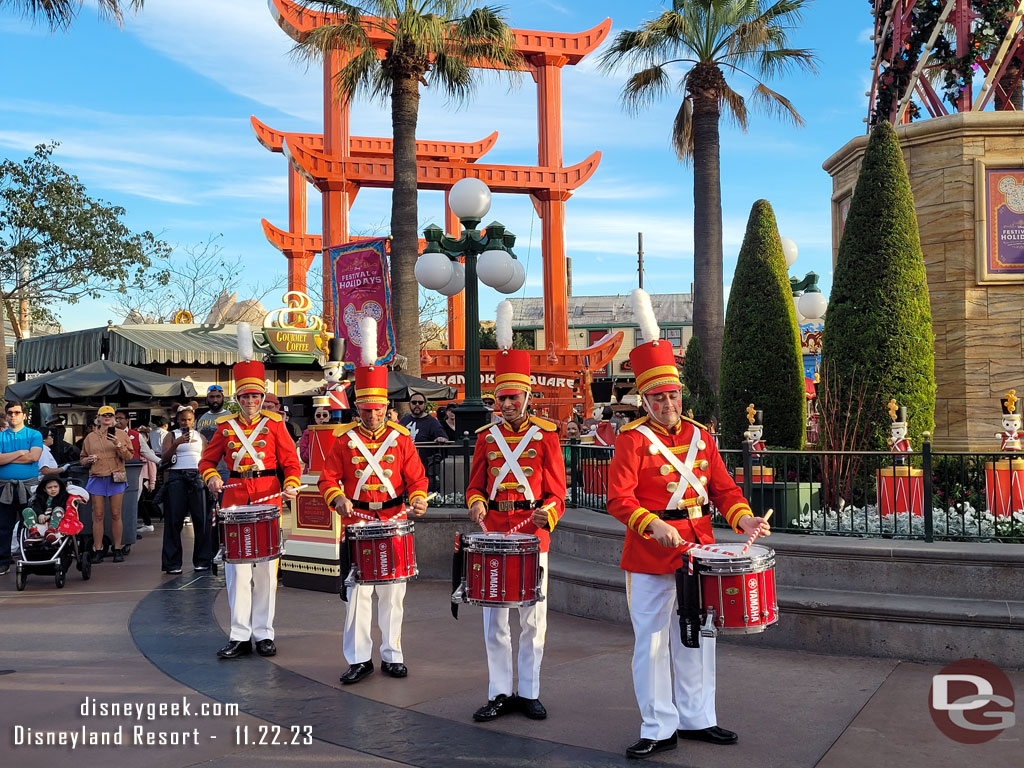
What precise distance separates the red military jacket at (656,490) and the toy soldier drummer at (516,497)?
649mm

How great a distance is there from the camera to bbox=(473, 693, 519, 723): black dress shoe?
592 cm

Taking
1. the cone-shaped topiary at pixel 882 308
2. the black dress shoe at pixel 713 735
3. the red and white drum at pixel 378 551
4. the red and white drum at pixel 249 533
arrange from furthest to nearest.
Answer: the cone-shaped topiary at pixel 882 308 < the red and white drum at pixel 249 533 < the red and white drum at pixel 378 551 < the black dress shoe at pixel 713 735

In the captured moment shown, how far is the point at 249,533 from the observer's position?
24.4ft

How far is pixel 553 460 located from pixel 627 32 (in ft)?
53.1

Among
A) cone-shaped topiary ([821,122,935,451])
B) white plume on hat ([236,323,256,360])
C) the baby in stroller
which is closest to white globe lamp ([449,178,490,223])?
white plume on hat ([236,323,256,360])

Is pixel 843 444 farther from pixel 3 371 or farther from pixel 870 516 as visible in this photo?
pixel 3 371

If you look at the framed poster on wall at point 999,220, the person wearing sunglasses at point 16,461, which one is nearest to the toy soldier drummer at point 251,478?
the person wearing sunglasses at point 16,461

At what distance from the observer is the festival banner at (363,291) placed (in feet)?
60.5

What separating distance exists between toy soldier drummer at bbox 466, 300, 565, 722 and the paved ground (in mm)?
226

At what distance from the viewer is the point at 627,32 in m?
20.3

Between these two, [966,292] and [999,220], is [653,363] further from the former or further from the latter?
[999,220]

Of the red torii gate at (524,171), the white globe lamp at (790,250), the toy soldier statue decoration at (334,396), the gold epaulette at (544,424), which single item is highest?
the red torii gate at (524,171)

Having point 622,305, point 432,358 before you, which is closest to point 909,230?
point 432,358

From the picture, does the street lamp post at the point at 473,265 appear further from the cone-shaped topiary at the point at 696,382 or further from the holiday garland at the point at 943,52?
the holiday garland at the point at 943,52
